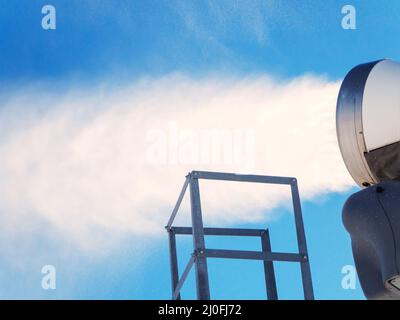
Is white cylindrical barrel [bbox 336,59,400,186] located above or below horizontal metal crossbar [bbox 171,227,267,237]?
below

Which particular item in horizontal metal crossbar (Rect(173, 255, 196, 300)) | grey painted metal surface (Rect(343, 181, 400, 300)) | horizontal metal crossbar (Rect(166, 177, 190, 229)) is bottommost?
grey painted metal surface (Rect(343, 181, 400, 300))

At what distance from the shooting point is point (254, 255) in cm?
410

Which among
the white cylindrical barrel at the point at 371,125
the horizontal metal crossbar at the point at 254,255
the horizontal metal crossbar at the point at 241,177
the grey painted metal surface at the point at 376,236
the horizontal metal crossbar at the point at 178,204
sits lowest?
the grey painted metal surface at the point at 376,236

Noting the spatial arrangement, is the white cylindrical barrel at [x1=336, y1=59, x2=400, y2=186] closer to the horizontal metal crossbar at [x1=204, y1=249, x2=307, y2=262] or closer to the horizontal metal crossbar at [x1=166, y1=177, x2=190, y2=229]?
the horizontal metal crossbar at [x1=204, y1=249, x2=307, y2=262]

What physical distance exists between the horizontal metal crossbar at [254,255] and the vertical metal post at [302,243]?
2.2 inches

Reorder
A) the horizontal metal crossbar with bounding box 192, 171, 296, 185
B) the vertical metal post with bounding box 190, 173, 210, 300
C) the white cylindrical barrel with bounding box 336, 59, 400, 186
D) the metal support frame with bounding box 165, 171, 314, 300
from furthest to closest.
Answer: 1. the horizontal metal crossbar with bounding box 192, 171, 296, 185
2. the metal support frame with bounding box 165, 171, 314, 300
3. the vertical metal post with bounding box 190, 173, 210, 300
4. the white cylindrical barrel with bounding box 336, 59, 400, 186

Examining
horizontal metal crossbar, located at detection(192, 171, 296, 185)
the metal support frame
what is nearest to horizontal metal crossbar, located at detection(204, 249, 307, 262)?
the metal support frame

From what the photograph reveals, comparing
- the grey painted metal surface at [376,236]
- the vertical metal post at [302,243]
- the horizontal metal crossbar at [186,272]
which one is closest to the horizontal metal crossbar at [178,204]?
the horizontal metal crossbar at [186,272]

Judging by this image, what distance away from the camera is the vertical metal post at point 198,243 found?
3.71 meters

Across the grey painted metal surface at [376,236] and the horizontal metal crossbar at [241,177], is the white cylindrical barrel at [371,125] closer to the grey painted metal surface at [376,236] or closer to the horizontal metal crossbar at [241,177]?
the grey painted metal surface at [376,236]

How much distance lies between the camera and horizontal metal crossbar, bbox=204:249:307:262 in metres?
3.91

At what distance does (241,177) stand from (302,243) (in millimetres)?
660

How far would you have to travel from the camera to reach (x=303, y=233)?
4555mm
